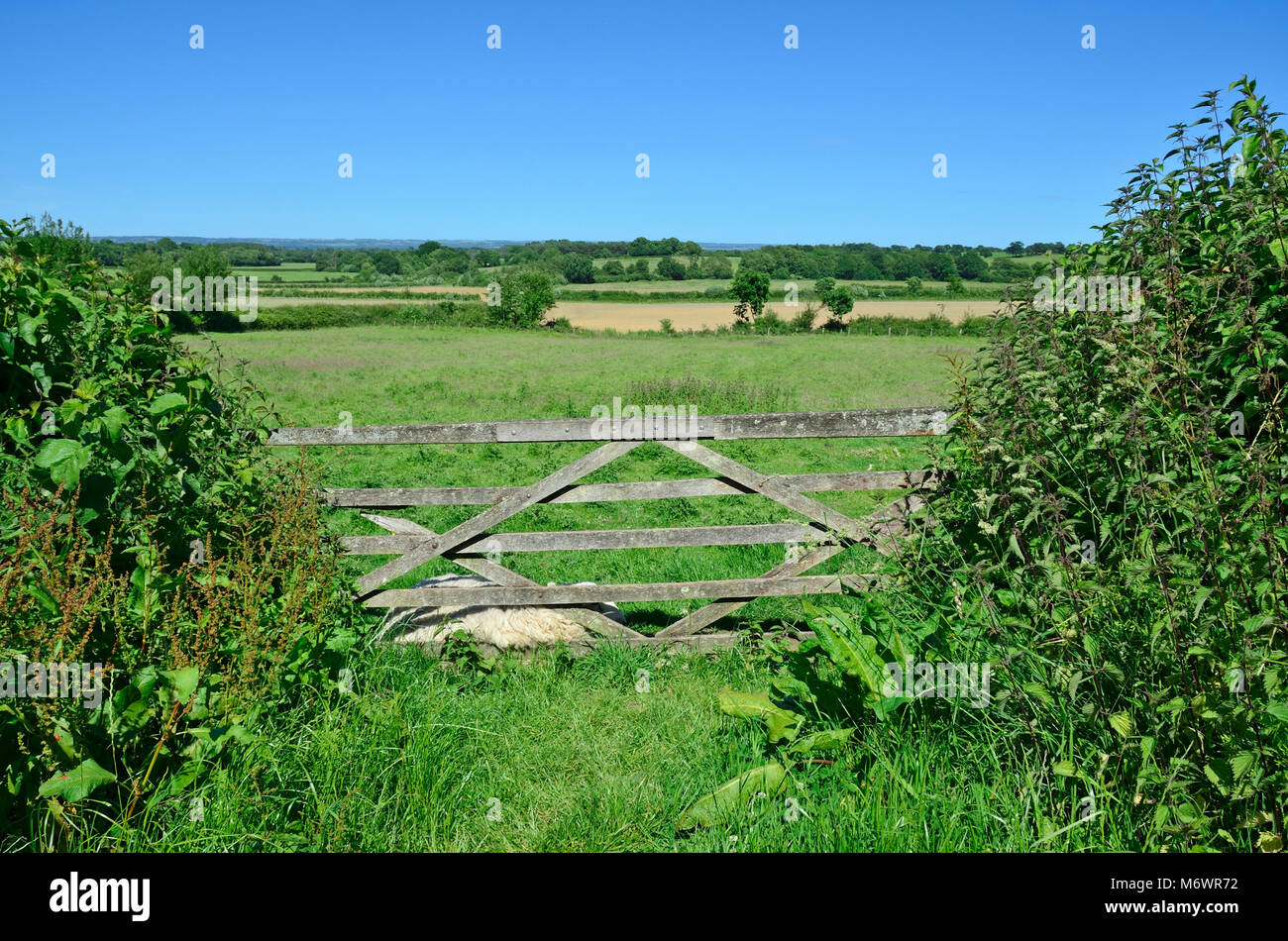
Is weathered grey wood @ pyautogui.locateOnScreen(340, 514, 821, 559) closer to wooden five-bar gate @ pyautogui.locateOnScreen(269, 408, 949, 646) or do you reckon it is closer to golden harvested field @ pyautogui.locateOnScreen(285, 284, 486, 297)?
wooden five-bar gate @ pyautogui.locateOnScreen(269, 408, 949, 646)

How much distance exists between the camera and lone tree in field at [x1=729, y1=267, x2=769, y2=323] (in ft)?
180

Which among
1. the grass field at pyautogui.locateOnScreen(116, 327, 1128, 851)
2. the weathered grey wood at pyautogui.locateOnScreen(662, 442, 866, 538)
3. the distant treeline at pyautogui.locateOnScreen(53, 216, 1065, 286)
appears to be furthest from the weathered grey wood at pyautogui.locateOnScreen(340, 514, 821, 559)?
the distant treeline at pyautogui.locateOnScreen(53, 216, 1065, 286)

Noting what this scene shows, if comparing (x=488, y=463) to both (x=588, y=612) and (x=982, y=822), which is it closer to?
(x=588, y=612)

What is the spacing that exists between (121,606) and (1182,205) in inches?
186

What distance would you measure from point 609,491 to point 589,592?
83 centimetres

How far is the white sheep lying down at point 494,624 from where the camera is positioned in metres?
5.30

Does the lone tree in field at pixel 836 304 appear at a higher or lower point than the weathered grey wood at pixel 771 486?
higher

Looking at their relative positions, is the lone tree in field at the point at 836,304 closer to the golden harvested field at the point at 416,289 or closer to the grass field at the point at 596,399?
the grass field at the point at 596,399

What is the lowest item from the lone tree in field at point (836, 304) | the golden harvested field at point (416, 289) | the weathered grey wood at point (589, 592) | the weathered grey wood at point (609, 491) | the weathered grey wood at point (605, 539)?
the weathered grey wood at point (589, 592)

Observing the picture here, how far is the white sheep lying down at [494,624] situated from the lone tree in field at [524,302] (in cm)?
5180

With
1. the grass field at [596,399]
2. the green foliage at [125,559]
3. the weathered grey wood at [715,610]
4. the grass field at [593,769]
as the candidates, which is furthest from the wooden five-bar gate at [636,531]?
the green foliage at [125,559]

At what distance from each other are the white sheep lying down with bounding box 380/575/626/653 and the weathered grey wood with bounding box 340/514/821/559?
30cm

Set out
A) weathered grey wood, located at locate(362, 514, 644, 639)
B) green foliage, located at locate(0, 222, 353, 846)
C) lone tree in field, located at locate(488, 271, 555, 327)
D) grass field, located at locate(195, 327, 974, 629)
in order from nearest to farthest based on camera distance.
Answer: green foliage, located at locate(0, 222, 353, 846), weathered grey wood, located at locate(362, 514, 644, 639), grass field, located at locate(195, 327, 974, 629), lone tree in field, located at locate(488, 271, 555, 327)
